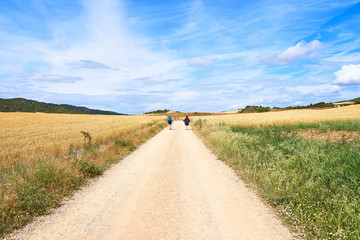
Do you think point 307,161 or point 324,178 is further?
point 307,161

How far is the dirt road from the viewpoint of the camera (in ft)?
12.8

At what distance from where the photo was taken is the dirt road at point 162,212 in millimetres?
3900

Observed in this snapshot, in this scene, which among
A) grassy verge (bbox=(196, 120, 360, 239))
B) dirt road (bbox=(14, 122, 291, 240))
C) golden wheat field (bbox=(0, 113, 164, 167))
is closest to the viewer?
grassy verge (bbox=(196, 120, 360, 239))

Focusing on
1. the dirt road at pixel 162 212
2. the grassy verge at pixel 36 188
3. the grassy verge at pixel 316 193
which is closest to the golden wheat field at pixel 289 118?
the grassy verge at pixel 316 193

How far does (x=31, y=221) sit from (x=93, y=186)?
2300mm

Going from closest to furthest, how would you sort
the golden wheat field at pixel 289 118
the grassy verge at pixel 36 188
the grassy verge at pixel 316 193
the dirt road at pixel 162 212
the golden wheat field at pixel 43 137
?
1. the grassy verge at pixel 316 193
2. the dirt road at pixel 162 212
3. the grassy verge at pixel 36 188
4. the golden wheat field at pixel 43 137
5. the golden wheat field at pixel 289 118

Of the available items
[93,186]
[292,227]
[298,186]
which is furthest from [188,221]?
[93,186]

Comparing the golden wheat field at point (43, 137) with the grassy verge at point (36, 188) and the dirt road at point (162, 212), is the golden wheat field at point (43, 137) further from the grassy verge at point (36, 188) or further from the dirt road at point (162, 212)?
the dirt road at point (162, 212)

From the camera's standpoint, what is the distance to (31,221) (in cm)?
446

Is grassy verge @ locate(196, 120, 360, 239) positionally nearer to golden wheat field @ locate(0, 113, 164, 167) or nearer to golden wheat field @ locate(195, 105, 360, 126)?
golden wheat field @ locate(0, 113, 164, 167)

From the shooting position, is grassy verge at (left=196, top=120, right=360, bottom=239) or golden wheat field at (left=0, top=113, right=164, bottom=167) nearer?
grassy verge at (left=196, top=120, right=360, bottom=239)

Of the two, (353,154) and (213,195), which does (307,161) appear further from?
Answer: (213,195)

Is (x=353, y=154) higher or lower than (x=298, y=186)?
higher

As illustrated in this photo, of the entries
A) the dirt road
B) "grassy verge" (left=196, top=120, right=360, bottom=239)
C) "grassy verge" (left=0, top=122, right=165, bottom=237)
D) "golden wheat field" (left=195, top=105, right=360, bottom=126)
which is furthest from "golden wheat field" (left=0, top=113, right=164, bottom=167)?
"golden wheat field" (left=195, top=105, right=360, bottom=126)
